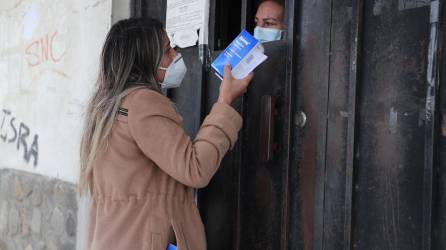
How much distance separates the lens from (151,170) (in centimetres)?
173

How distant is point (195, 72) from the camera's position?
93.9 inches

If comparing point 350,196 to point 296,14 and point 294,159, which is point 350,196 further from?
point 296,14

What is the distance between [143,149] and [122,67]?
12.5 inches

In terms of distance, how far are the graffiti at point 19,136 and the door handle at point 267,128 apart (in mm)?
2184

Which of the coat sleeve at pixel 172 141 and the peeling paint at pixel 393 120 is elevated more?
the peeling paint at pixel 393 120

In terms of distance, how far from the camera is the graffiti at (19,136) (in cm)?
358

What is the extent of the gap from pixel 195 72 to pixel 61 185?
1.41m

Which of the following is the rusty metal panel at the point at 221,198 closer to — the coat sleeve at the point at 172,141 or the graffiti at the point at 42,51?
the coat sleeve at the point at 172,141

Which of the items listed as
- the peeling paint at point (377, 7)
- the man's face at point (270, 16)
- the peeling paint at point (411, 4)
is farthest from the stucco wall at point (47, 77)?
the peeling paint at point (411, 4)

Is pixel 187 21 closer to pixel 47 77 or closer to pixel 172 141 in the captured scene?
pixel 172 141

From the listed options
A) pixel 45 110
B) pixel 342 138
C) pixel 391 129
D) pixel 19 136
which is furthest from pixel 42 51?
pixel 391 129

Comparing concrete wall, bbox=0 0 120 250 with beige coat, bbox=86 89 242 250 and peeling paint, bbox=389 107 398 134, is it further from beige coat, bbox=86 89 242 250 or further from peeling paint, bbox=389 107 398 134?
peeling paint, bbox=389 107 398 134

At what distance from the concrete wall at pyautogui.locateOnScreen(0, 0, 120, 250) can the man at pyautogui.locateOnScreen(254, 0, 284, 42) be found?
94cm

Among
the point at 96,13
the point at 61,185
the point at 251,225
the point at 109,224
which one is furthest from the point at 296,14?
the point at 61,185
